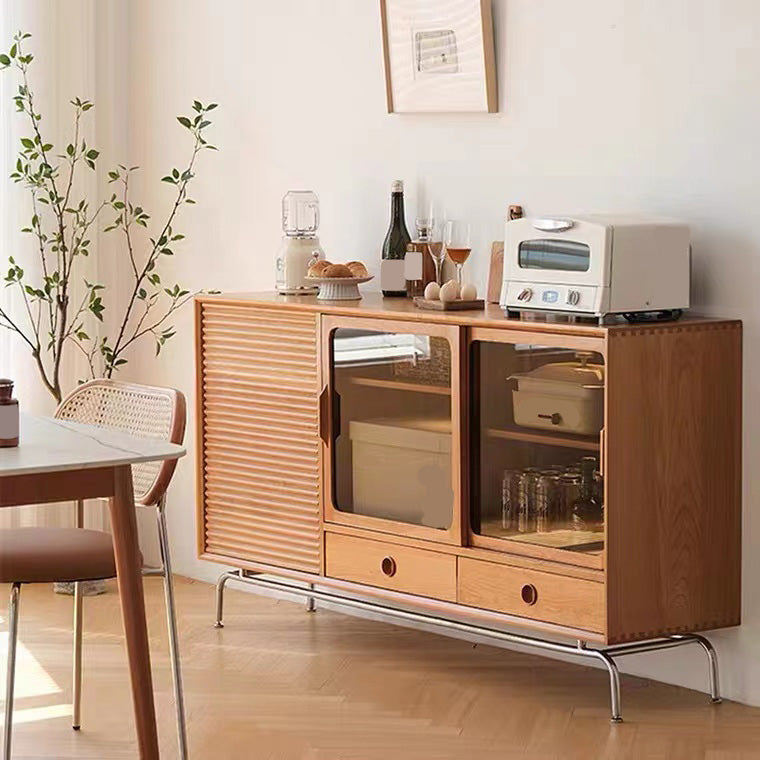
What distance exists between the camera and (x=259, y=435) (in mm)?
4777

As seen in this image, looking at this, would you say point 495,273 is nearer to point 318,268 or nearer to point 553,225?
point 553,225

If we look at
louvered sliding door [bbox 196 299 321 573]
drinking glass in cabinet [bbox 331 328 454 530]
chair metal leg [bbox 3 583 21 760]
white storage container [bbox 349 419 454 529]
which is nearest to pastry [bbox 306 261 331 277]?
louvered sliding door [bbox 196 299 321 573]

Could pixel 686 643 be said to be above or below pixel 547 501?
below

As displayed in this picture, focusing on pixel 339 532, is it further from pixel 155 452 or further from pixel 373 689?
pixel 155 452

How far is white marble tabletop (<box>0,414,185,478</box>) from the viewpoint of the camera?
10.1 feet

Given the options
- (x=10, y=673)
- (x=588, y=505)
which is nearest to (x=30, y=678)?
(x=10, y=673)

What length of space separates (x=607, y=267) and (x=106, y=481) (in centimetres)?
137

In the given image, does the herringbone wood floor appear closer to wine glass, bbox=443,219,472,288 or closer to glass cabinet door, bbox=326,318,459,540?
glass cabinet door, bbox=326,318,459,540

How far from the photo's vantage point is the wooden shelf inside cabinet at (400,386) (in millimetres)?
4270

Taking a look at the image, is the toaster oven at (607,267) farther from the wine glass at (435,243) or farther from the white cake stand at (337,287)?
the white cake stand at (337,287)

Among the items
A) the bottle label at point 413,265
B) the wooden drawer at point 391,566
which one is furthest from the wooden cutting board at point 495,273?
the wooden drawer at point 391,566

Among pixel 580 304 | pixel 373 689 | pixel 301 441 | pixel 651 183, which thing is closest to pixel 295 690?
pixel 373 689

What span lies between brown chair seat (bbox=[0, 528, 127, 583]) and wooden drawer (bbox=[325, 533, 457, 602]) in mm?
981

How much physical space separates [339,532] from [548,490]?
727 millimetres
